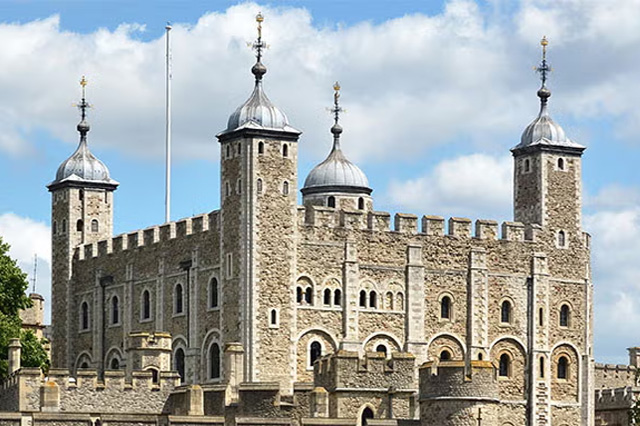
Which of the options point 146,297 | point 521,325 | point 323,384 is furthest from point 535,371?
point 323,384

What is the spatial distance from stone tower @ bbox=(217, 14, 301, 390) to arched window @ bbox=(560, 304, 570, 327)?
13450 millimetres

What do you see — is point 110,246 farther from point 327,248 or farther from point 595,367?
point 595,367

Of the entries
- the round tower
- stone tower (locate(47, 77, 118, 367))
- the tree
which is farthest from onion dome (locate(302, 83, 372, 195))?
the tree

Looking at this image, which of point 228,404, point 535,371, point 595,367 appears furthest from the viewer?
point 595,367

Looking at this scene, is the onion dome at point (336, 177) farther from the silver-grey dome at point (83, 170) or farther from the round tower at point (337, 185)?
the silver-grey dome at point (83, 170)

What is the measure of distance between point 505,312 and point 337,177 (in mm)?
12572

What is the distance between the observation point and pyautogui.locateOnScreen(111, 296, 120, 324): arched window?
94.7 m

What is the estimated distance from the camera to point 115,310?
9500 centimetres

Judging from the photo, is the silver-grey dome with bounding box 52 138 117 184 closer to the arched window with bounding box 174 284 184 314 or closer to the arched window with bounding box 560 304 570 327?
the arched window with bounding box 174 284 184 314

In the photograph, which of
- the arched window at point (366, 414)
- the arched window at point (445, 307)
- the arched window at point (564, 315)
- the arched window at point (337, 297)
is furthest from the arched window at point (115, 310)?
the arched window at point (366, 414)

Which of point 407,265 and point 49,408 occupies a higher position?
point 407,265

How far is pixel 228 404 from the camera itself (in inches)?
2707

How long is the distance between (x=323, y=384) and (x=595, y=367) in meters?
35.8

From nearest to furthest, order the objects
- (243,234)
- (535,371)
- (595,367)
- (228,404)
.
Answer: (228,404)
(243,234)
(535,371)
(595,367)
